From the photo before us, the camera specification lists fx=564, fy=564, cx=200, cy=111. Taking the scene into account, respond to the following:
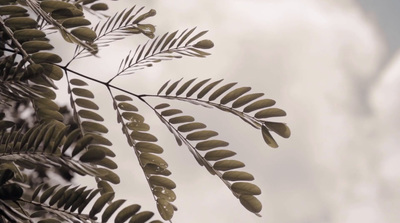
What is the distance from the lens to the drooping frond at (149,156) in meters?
1.88

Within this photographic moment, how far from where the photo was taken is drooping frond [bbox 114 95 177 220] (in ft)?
6.15

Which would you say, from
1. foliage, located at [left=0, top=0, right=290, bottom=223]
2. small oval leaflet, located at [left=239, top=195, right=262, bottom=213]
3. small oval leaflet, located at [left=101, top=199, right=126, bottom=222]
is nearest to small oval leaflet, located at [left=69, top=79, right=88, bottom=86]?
foliage, located at [left=0, top=0, right=290, bottom=223]

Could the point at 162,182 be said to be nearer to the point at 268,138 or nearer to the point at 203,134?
the point at 203,134

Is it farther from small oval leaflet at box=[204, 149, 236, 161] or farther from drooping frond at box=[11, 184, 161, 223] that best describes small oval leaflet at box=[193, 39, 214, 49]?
drooping frond at box=[11, 184, 161, 223]

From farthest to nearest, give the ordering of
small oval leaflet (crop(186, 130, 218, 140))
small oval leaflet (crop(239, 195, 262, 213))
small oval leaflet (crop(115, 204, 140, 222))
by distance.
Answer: small oval leaflet (crop(186, 130, 218, 140))
small oval leaflet (crop(239, 195, 262, 213))
small oval leaflet (crop(115, 204, 140, 222))

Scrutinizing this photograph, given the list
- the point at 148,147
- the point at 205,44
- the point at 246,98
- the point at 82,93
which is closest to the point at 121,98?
the point at 82,93

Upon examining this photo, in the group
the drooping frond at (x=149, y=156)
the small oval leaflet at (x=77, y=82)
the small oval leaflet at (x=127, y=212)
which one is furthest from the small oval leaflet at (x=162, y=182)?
the small oval leaflet at (x=127, y=212)

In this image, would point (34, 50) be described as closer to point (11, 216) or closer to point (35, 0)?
point (35, 0)

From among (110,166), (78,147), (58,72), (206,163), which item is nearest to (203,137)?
(206,163)

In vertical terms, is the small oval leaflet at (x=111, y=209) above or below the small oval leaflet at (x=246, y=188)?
below

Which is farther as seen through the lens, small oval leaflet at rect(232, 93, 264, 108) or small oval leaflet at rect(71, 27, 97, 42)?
small oval leaflet at rect(232, 93, 264, 108)

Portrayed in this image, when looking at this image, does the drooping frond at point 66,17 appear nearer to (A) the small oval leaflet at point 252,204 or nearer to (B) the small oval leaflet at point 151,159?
(B) the small oval leaflet at point 151,159

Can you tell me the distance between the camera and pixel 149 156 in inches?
77.4

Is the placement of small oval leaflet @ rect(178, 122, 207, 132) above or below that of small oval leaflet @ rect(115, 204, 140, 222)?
above
